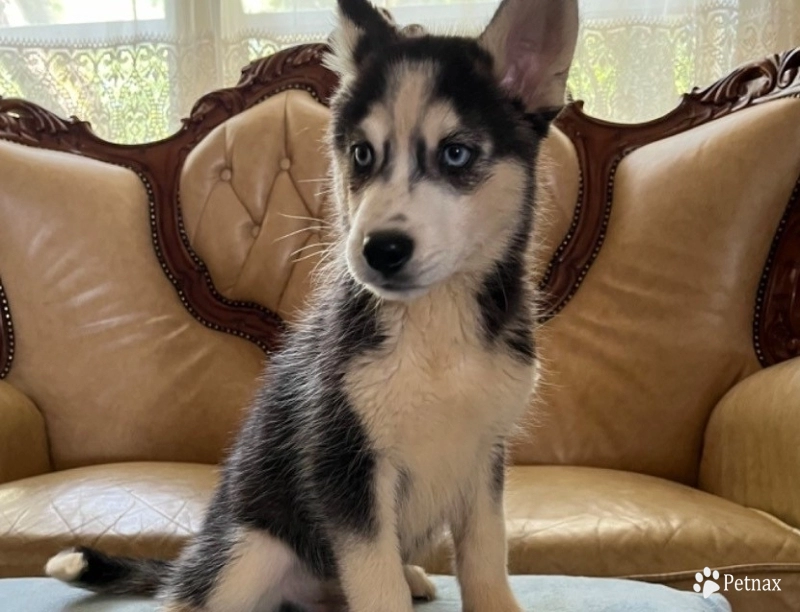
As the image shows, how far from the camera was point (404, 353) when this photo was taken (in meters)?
1.32

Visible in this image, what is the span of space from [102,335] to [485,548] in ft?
5.58

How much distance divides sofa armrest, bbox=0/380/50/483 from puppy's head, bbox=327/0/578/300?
1.40 metres

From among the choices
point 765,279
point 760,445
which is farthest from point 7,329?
point 765,279

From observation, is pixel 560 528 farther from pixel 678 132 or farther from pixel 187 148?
Answer: pixel 187 148

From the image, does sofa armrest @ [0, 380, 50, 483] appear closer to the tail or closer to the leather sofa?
the leather sofa

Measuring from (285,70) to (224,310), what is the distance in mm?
882

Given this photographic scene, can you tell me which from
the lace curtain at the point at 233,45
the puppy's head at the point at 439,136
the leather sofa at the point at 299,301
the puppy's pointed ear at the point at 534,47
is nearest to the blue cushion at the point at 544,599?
the leather sofa at the point at 299,301

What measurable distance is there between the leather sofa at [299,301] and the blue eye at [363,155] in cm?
99

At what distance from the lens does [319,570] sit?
142cm

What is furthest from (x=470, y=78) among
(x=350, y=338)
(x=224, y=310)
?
(x=224, y=310)

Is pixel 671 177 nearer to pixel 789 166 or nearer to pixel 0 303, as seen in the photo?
pixel 789 166

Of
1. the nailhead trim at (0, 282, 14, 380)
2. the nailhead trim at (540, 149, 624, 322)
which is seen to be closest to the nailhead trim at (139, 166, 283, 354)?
the nailhead trim at (0, 282, 14, 380)

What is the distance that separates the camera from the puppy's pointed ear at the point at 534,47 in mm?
1376

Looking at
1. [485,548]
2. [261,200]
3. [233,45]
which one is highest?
[233,45]
